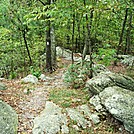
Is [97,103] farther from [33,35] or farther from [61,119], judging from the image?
[33,35]

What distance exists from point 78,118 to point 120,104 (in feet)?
4.27

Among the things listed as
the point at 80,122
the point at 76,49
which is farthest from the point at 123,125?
the point at 76,49

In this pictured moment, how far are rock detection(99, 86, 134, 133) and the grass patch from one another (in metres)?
0.92

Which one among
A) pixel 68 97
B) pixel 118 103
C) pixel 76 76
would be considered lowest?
pixel 68 97

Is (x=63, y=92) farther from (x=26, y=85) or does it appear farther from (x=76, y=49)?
(x=76, y=49)

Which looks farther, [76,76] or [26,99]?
[76,76]

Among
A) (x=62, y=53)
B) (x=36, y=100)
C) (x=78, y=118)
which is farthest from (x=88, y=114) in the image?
(x=62, y=53)

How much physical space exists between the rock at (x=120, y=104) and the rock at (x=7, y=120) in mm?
2751

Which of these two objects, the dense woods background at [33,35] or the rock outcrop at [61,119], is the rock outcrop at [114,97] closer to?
the rock outcrop at [61,119]

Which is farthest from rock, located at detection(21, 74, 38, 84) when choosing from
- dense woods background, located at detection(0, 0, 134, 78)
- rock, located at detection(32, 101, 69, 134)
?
rock, located at detection(32, 101, 69, 134)

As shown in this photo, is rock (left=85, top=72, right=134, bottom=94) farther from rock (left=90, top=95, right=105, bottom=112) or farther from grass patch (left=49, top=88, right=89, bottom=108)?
grass patch (left=49, top=88, right=89, bottom=108)

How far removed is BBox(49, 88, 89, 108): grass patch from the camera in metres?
7.18

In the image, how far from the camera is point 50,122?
564 centimetres

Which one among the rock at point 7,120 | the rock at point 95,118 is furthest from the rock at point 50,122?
the rock at point 95,118
